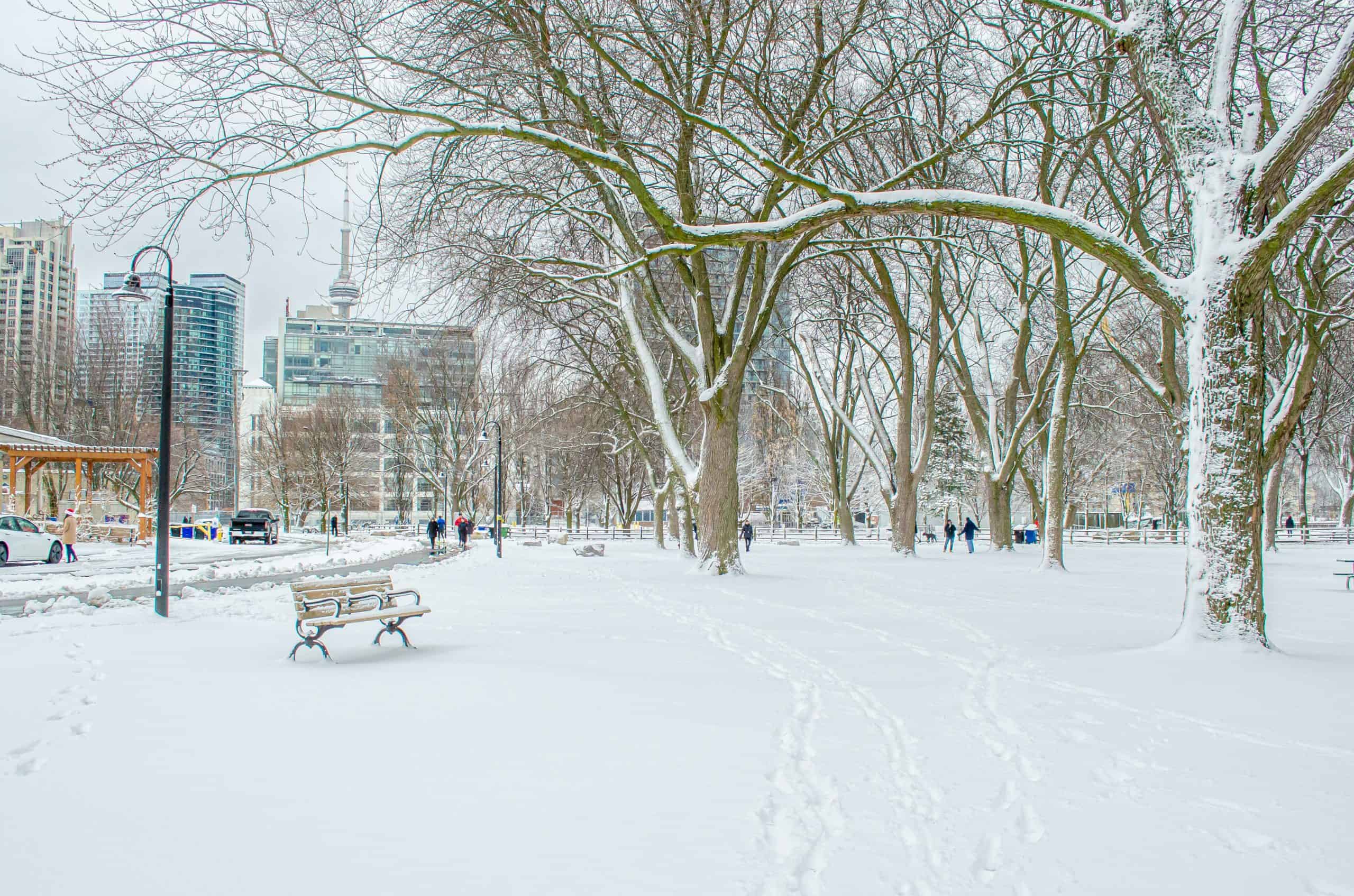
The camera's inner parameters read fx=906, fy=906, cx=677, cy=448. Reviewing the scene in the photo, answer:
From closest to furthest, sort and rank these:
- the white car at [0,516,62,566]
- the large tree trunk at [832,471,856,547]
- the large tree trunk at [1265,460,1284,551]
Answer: the white car at [0,516,62,566], the large tree trunk at [1265,460,1284,551], the large tree trunk at [832,471,856,547]

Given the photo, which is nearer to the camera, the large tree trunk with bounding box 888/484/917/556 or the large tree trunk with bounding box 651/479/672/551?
the large tree trunk with bounding box 888/484/917/556

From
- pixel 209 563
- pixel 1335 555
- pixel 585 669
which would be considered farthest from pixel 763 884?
pixel 1335 555

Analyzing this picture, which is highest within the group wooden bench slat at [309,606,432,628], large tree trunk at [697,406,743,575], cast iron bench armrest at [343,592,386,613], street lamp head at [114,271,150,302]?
street lamp head at [114,271,150,302]

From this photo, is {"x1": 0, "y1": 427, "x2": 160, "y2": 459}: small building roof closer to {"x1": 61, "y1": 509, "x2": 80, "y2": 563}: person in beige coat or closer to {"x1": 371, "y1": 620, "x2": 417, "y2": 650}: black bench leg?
{"x1": 61, "y1": 509, "x2": 80, "y2": 563}: person in beige coat

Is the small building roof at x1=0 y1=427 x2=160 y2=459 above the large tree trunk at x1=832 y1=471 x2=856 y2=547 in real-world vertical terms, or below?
A: above

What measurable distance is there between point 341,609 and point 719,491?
10020 mm

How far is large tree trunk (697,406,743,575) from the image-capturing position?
728 inches

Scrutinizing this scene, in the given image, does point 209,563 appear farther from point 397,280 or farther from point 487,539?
point 487,539

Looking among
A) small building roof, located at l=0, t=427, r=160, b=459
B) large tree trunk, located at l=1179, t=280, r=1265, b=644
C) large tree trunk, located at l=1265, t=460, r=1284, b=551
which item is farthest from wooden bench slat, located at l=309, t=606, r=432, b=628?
large tree trunk, located at l=1265, t=460, r=1284, b=551

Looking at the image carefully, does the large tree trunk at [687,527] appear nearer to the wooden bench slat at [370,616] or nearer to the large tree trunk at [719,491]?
the large tree trunk at [719,491]

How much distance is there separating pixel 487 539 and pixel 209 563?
22354mm

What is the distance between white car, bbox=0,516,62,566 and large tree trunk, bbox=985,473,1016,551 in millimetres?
29571

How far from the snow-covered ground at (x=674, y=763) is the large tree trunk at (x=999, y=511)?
2225 centimetres

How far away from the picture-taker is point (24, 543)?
80.7 ft
